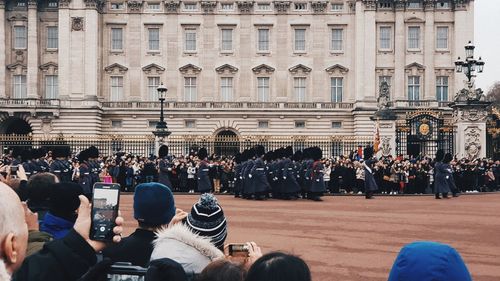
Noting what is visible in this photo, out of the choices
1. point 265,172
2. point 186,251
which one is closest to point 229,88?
Result: point 265,172

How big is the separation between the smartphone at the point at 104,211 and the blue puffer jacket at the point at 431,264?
5.76ft

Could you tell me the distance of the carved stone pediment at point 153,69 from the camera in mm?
47938

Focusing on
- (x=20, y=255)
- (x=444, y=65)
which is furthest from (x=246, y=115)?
(x=20, y=255)

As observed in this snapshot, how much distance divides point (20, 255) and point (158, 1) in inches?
1844

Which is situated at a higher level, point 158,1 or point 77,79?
point 158,1

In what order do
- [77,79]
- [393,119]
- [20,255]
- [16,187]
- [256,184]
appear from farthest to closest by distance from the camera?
[77,79]
[393,119]
[256,184]
[16,187]
[20,255]

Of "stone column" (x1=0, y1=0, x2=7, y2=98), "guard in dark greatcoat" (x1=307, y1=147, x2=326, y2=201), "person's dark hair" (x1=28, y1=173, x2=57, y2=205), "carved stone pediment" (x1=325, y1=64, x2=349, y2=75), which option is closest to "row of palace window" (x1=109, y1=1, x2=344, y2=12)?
"carved stone pediment" (x1=325, y1=64, x2=349, y2=75)

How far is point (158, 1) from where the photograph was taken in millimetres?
48031

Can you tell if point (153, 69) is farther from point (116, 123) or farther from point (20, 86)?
point (20, 86)

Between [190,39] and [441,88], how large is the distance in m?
18.1

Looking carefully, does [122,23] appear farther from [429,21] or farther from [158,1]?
[429,21]

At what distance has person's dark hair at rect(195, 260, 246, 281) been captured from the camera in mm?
2971

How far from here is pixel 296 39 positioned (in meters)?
48.3

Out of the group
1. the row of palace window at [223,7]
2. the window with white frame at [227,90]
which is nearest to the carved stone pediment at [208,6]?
the row of palace window at [223,7]
